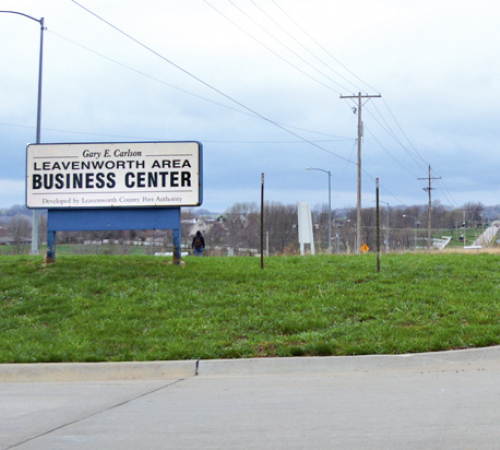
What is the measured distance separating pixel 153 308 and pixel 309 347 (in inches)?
134

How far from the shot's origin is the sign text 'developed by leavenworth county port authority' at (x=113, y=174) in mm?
15000

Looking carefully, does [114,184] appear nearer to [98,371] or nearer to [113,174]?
[113,174]

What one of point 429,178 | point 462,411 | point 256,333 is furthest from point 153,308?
point 429,178

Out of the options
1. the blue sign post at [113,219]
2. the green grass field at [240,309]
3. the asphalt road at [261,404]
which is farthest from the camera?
the blue sign post at [113,219]

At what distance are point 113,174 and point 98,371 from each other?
7716 mm

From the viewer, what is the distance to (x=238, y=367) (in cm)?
823

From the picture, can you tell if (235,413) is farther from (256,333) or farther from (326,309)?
(326,309)

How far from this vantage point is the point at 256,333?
9469mm

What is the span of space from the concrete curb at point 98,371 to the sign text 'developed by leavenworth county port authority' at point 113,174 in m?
7.09

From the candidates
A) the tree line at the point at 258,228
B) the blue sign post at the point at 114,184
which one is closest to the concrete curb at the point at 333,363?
the blue sign post at the point at 114,184

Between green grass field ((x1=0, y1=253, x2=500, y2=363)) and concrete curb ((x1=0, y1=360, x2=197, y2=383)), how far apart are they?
0.27 meters

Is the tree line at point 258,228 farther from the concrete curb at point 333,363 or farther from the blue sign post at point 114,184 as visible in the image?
the concrete curb at point 333,363

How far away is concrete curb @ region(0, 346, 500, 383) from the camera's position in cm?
817

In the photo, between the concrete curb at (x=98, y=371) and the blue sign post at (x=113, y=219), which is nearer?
the concrete curb at (x=98, y=371)
